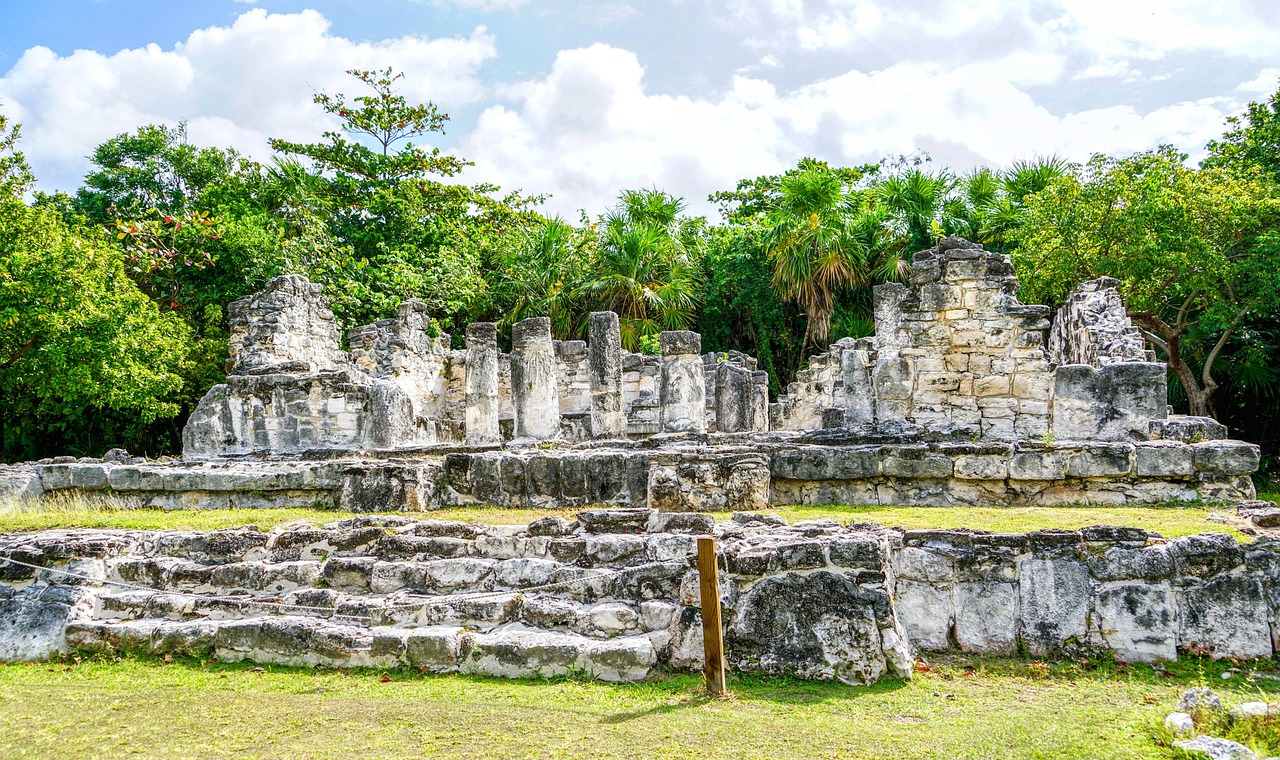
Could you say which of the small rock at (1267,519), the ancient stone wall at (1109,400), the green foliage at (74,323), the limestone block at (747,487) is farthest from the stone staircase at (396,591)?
the green foliage at (74,323)

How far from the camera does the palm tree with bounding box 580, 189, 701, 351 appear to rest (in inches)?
784

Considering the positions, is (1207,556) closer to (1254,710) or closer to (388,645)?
(1254,710)

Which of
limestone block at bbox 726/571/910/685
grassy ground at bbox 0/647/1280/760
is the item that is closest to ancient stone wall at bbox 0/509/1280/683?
limestone block at bbox 726/571/910/685

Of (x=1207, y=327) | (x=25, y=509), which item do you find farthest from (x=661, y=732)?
(x=1207, y=327)

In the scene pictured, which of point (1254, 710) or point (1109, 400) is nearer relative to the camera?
point (1254, 710)

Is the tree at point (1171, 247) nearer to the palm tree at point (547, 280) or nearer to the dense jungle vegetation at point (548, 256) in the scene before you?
the dense jungle vegetation at point (548, 256)

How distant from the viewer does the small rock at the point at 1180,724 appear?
3.38 m

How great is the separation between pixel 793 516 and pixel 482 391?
25.0 feet

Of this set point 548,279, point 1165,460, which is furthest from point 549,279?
point 1165,460

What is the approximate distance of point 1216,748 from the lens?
3160 mm

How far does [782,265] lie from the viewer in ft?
63.8

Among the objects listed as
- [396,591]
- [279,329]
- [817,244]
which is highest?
[817,244]

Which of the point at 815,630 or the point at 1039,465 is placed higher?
the point at 1039,465

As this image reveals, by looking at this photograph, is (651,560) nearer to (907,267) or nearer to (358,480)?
(358,480)
